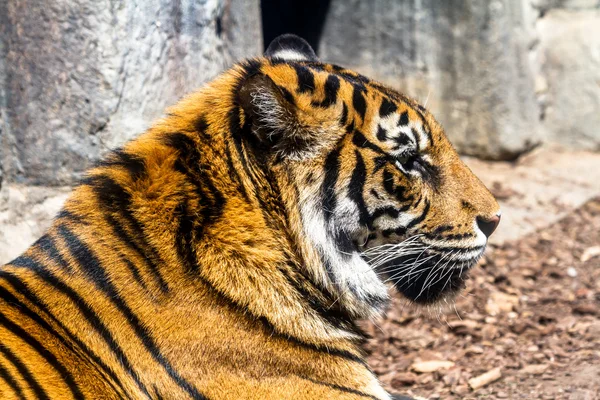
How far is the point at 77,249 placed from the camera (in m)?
2.57

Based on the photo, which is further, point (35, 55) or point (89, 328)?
point (35, 55)

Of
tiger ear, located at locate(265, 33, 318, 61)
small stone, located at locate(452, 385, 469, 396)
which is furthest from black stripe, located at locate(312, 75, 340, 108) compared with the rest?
small stone, located at locate(452, 385, 469, 396)

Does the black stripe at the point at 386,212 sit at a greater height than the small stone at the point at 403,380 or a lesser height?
greater

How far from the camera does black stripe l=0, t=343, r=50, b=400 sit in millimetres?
2346

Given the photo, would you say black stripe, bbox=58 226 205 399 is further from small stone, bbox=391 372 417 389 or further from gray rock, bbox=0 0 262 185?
small stone, bbox=391 372 417 389

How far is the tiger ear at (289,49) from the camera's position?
10.6 feet

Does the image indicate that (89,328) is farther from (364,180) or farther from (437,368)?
(437,368)

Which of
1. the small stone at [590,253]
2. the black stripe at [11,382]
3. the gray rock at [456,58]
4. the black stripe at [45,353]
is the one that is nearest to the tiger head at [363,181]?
the black stripe at [45,353]

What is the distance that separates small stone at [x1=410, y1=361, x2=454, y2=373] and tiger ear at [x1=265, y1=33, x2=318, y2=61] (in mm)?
1754

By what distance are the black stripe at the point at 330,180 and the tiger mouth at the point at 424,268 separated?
29 cm

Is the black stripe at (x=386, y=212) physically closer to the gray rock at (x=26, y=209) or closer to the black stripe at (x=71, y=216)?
the black stripe at (x=71, y=216)

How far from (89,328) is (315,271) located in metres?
0.78

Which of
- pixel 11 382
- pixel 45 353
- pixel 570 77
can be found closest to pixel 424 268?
pixel 45 353

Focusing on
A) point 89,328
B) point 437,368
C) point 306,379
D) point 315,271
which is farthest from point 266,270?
point 437,368
